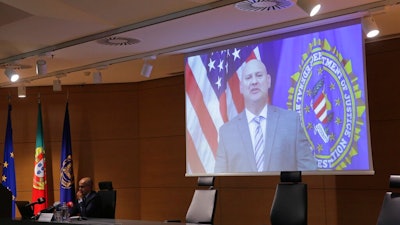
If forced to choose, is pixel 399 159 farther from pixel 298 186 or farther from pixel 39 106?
pixel 39 106

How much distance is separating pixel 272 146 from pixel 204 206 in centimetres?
98

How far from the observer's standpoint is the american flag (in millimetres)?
6004

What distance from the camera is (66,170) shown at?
7902 millimetres

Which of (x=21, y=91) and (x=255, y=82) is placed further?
(x=21, y=91)

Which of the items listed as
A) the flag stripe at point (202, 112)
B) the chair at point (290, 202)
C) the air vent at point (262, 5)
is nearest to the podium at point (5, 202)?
the chair at point (290, 202)

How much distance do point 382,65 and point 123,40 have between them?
116 inches

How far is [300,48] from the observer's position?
549cm

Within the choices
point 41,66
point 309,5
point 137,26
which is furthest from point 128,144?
point 309,5

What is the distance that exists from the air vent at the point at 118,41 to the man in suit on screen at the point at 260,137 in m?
1.31

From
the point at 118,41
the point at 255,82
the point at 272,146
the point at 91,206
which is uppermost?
the point at 118,41

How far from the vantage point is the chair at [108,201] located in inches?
245

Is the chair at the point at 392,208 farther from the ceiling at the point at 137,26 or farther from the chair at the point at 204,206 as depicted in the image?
the chair at the point at 204,206

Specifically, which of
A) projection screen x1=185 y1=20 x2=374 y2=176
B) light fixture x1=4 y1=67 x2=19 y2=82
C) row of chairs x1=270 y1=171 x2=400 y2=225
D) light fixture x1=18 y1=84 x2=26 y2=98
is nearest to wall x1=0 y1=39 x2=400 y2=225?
light fixture x1=18 y1=84 x2=26 y2=98

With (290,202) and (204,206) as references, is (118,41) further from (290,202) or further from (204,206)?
(290,202)
